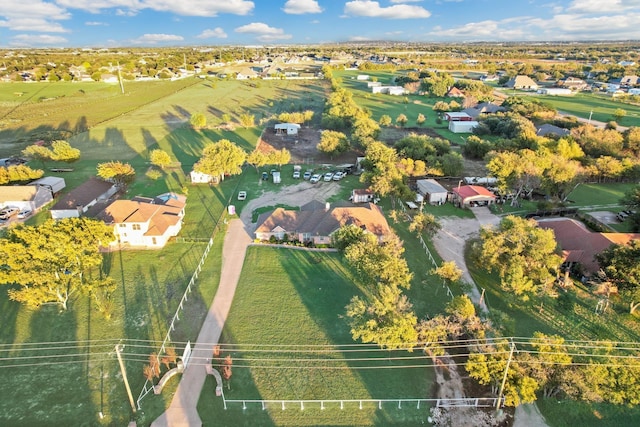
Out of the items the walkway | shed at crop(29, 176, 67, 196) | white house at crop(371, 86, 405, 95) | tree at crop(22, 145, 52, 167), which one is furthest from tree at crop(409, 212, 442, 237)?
white house at crop(371, 86, 405, 95)

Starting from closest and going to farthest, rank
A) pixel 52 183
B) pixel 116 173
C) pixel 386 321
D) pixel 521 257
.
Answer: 1. pixel 386 321
2. pixel 521 257
3. pixel 116 173
4. pixel 52 183

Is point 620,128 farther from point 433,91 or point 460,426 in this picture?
point 460,426

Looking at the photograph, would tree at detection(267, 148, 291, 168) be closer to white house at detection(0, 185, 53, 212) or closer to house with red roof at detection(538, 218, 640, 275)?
white house at detection(0, 185, 53, 212)

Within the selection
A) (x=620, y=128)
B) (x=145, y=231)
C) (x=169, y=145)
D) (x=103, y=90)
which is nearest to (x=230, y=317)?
(x=145, y=231)

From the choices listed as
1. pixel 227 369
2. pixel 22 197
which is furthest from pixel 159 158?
pixel 227 369

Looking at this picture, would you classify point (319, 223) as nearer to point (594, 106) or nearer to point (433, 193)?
point (433, 193)

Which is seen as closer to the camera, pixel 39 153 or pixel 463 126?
pixel 39 153
